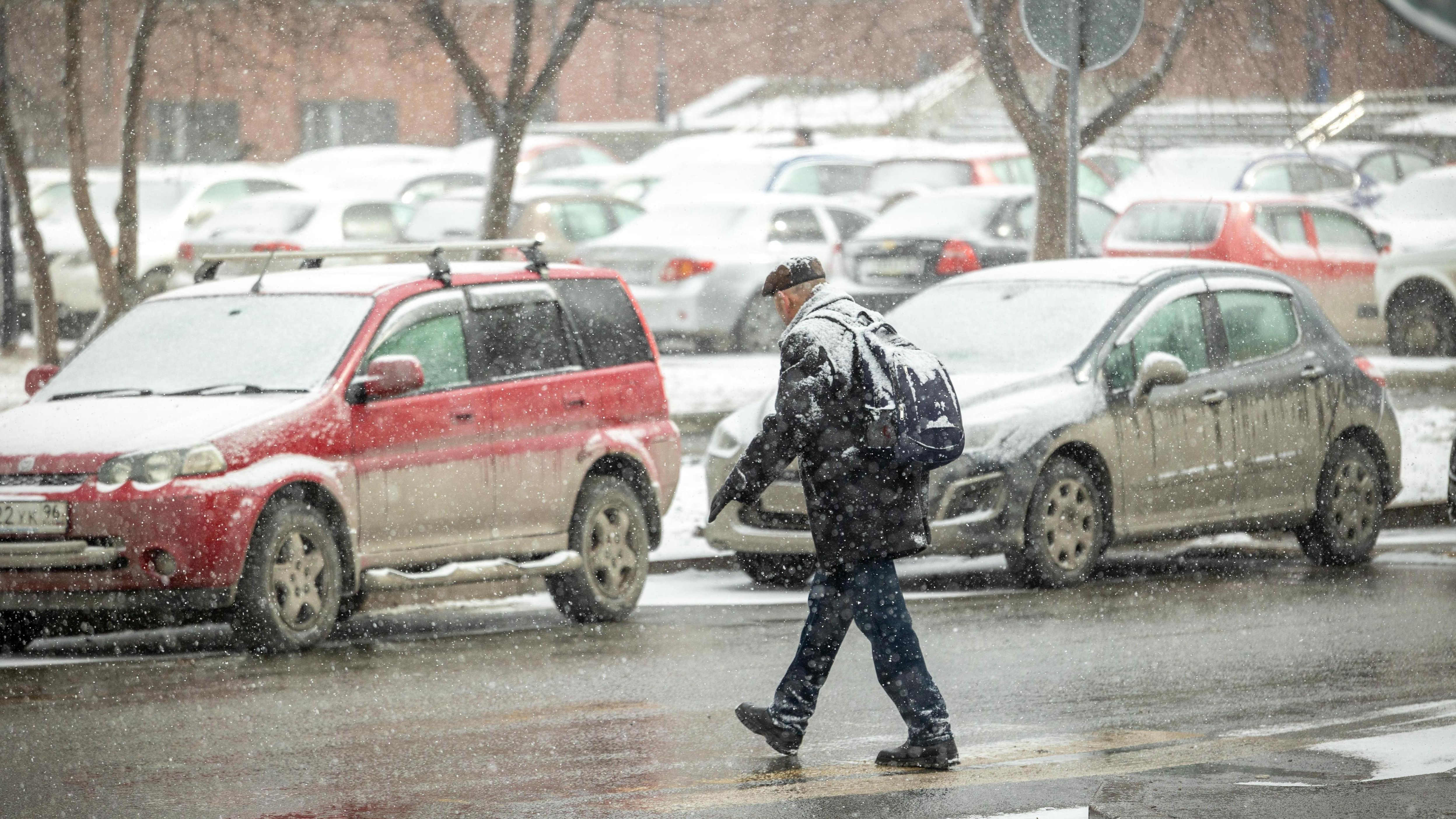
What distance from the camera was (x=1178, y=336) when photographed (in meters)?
12.5

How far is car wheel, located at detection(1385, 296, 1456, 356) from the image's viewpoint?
2138cm

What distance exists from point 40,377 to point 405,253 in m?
1.76

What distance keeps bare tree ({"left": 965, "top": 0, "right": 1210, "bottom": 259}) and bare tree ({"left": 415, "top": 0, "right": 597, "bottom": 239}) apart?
3013 mm

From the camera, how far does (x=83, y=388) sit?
410 inches

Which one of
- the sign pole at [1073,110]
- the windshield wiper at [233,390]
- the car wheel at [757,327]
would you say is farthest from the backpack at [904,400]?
the car wheel at [757,327]

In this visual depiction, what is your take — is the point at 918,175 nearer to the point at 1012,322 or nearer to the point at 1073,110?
the point at 1073,110

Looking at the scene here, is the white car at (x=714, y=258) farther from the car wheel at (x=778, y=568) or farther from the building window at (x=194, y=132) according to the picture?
the building window at (x=194, y=132)

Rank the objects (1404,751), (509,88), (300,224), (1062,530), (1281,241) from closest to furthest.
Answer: (1404,751) < (1062,530) < (509,88) < (1281,241) < (300,224)

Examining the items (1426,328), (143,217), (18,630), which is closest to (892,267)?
(1426,328)

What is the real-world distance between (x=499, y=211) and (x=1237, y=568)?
22.0ft

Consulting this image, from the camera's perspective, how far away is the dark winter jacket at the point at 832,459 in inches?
271

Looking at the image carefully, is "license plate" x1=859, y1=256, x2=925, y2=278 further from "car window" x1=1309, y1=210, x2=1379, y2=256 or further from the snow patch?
the snow patch

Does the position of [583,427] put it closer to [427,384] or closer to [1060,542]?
[427,384]

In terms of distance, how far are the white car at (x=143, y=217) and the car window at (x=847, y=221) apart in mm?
6443
